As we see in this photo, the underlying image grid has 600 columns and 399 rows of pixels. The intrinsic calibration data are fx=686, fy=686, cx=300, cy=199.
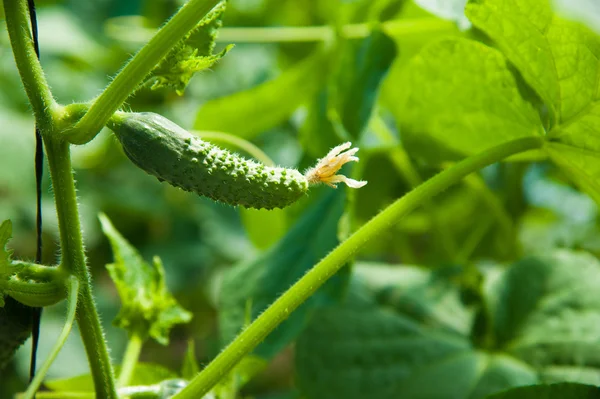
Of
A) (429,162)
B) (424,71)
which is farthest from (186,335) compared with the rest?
(424,71)

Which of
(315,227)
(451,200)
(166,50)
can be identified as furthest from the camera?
(451,200)

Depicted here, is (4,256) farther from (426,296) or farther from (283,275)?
(426,296)

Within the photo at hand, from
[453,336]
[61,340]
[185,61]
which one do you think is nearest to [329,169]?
[185,61]

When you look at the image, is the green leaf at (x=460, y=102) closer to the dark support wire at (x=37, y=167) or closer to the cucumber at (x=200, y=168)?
the cucumber at (x=200, y=168)

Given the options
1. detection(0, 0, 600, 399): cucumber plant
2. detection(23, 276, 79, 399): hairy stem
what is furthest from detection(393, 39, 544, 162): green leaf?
detection(23, 276, 79, 399): hairy stem

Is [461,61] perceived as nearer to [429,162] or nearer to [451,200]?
[429,162]

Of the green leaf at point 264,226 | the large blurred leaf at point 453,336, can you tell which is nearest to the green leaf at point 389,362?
the large blurred leaf at point 453,336

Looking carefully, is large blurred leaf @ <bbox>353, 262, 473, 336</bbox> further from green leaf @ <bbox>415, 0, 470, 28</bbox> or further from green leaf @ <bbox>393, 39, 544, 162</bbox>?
green leaf @ <bbox>415, 0, 470, 28</bbox>
